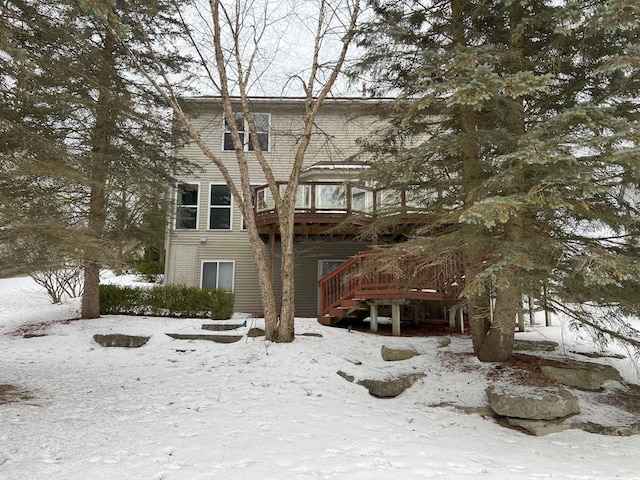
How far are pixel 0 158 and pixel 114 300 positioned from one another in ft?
27.8

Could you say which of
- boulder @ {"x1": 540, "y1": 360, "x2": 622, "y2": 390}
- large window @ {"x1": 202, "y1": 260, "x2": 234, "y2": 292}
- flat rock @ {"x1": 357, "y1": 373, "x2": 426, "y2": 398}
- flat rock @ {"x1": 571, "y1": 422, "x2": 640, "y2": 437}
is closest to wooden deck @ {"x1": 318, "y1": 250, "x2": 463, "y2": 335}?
flat rock @ {"x1": 357, "y1": 373, "x2": 426, "y2": 398}

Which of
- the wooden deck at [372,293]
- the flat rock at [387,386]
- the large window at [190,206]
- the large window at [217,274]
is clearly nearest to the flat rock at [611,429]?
the flat rock at [387,386]

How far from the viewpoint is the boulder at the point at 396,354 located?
7.87 meters

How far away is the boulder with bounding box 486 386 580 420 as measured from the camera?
5.45 meters

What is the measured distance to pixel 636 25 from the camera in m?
4.41

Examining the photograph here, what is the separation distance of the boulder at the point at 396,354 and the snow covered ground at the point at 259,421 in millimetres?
206

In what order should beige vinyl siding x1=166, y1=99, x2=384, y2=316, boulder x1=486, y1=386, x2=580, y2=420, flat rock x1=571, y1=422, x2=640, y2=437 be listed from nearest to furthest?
1. flat rock x1=571, y1=422, x2=640, y2=437
2. boulder x1=486, y1=386, x2=580, y2=420
3. beige vinyl siding x1=166, y1=99, x2=384, y2=316

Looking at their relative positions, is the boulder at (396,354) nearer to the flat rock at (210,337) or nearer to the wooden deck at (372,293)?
the wooden deck at (372,293)

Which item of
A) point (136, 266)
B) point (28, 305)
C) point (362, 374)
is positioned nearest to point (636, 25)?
point (362, 374)

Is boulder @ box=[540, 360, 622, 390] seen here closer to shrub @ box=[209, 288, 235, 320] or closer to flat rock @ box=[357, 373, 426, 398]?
flat rock @ box=[357, 373, 426, 398]

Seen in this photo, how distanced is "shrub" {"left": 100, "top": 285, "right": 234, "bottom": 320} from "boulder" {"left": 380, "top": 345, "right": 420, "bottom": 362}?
551cm

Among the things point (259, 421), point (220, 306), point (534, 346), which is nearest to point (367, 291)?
point (534, 346)

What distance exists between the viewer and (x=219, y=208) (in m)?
15.6

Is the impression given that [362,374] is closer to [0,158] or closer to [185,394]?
[185,394]
